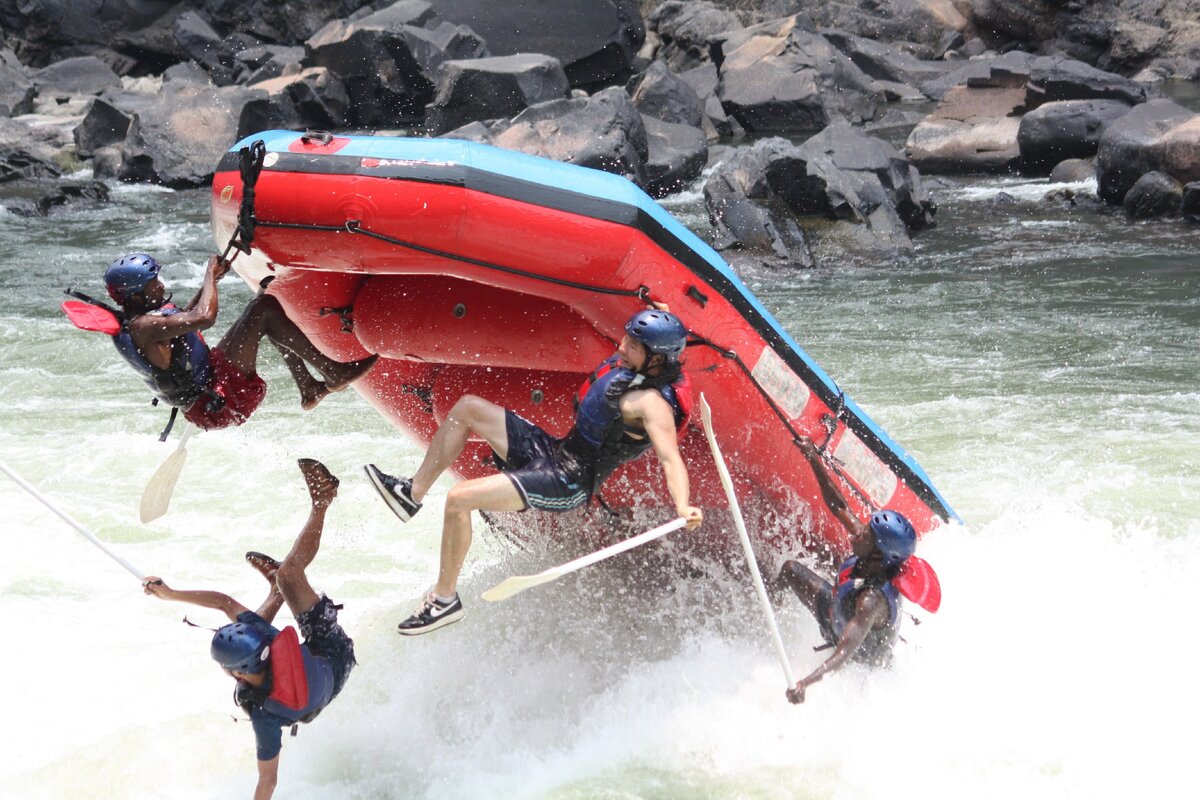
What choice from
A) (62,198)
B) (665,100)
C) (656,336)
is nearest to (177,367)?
(656,336)

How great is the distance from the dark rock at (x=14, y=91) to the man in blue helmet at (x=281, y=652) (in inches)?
851

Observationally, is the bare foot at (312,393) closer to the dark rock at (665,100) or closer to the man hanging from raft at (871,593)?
the man hanging from raft at (871,593)

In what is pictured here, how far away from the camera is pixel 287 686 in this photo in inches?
148

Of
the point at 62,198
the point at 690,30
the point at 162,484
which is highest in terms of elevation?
the point at 162,484

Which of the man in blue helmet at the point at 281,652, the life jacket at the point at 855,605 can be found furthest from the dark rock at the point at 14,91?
the life jacket at the point at 855,605

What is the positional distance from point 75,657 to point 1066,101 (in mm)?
14597

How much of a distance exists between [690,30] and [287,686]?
78.1ft

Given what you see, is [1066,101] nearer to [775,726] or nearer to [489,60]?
[489,60]

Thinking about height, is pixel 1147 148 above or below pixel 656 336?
below

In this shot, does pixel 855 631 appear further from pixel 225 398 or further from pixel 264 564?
pixel 225 398

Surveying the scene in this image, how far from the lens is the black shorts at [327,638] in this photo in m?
4.01

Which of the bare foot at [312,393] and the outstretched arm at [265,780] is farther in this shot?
the bare foot at [312,393]

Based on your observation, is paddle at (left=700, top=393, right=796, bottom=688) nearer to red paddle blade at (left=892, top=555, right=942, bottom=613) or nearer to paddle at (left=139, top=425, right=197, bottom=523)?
red paddle blade at (left=892, top=555, right=942, bottom=613)

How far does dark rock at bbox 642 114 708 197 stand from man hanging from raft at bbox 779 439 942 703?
11418mm
